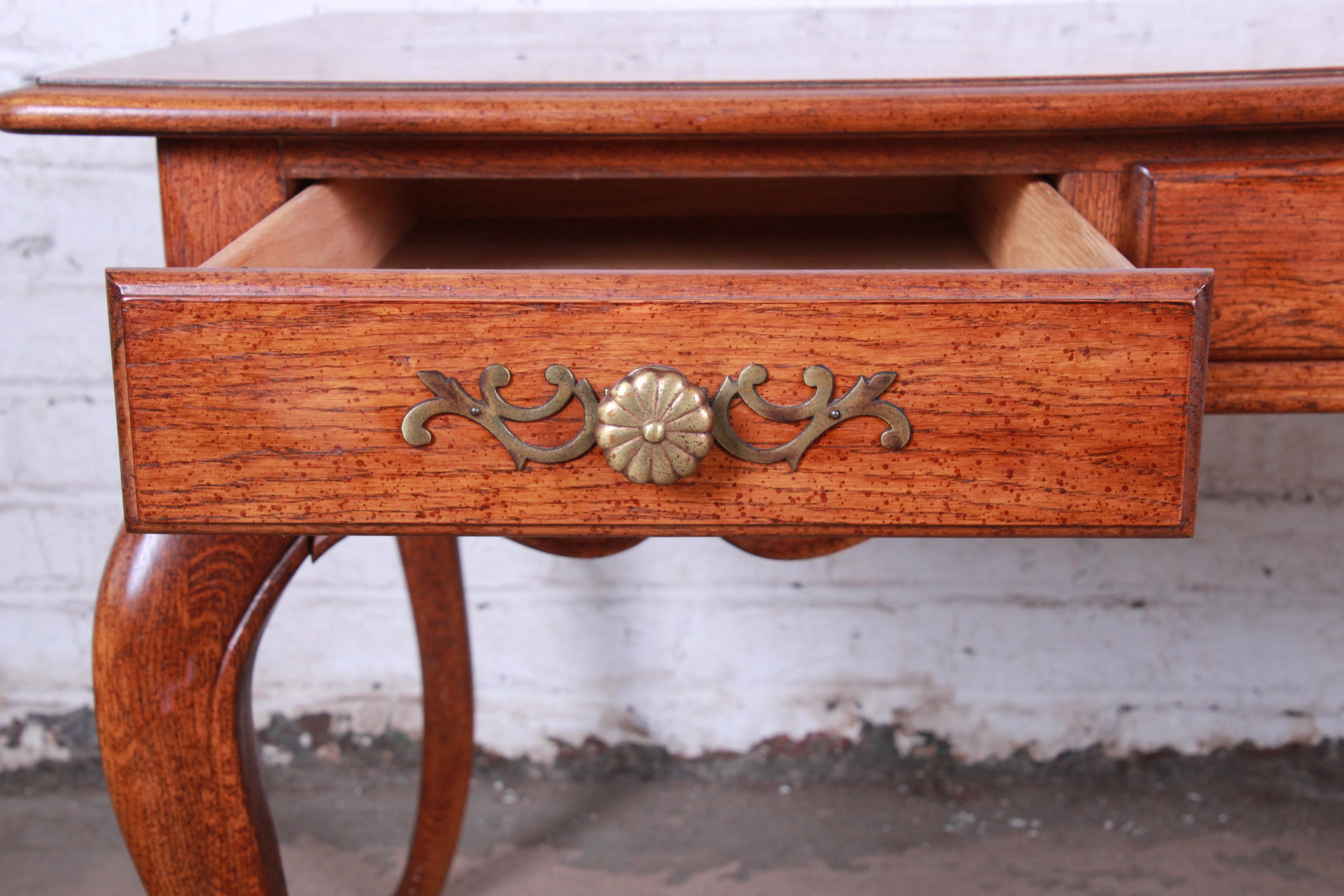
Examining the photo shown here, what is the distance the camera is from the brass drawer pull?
389mm

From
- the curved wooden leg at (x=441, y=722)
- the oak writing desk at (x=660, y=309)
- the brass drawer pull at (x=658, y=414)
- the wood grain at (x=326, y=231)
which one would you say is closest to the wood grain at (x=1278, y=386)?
the oak writing desk at (x=660, y=309)

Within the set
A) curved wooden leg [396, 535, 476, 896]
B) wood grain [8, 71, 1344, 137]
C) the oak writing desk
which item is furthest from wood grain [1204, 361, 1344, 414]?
curved wooden leg [396, 535, 476, 896]

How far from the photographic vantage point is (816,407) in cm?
40

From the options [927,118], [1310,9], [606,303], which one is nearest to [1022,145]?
[927,118]

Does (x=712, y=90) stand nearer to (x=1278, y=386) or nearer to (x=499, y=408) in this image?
(x=499, y=408)

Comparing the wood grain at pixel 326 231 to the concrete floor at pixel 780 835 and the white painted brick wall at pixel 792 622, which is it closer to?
the white painted brick wall at pixel 792 622

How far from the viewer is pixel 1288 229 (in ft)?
1.64

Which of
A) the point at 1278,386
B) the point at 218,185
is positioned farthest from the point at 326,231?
the point at 1278,386

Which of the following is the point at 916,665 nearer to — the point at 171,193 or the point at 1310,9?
the point at 1310,9

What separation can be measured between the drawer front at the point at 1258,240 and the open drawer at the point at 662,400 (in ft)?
0.42

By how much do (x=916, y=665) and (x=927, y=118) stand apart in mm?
838

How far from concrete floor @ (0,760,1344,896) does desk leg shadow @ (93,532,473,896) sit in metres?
0.59

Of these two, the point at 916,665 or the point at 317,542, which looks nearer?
the point at 317,542

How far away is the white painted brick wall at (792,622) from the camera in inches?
45.4
